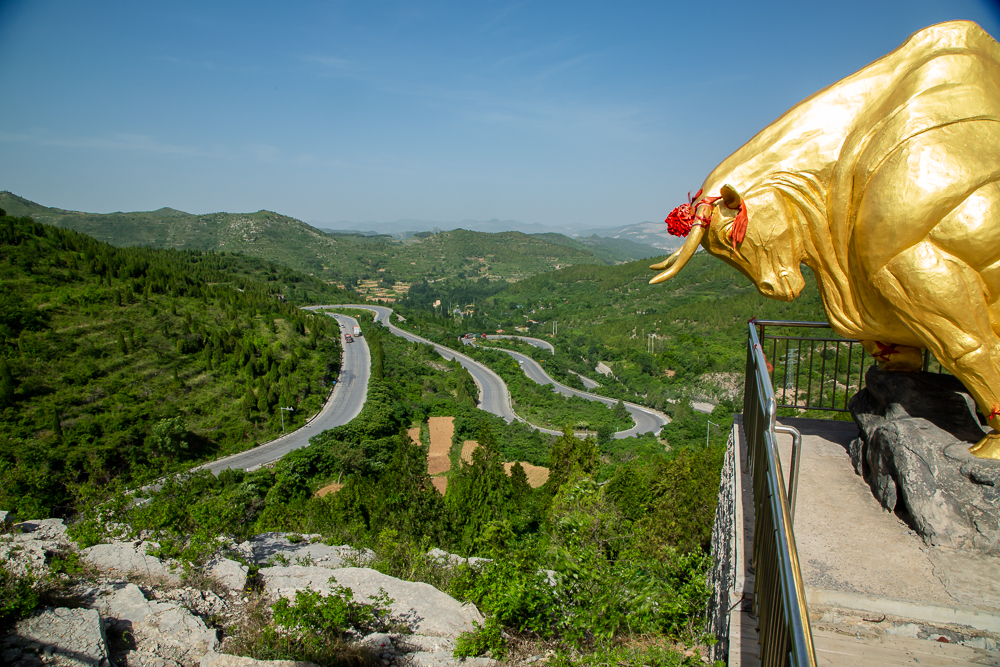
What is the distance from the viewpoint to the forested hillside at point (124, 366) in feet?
88.0

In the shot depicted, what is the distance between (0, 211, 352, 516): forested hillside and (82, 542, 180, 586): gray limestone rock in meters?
10.3

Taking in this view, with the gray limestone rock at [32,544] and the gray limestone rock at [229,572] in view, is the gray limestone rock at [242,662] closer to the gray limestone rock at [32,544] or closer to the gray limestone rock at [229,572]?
the gray limestone rock at [229,572]

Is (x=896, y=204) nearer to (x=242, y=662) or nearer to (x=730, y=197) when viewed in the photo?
(x=730, y=197)

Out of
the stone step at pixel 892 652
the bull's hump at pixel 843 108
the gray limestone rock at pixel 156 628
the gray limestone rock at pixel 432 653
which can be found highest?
the bull's hump at pixel 843 108

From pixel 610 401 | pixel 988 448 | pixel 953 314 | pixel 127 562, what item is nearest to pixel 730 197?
pixel 953 314

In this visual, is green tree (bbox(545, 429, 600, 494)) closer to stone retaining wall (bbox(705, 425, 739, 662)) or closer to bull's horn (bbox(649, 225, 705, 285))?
stone retaining wall (bbox(705, 425, 739, 662))

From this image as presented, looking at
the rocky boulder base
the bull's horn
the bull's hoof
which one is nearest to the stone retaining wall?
the bull's hoof

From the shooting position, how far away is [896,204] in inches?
193

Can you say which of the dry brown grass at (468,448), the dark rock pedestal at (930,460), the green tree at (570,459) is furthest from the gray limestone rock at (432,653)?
the dry brown grass at (468,448)

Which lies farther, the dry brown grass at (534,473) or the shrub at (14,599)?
the dry brown grass at (534,473)

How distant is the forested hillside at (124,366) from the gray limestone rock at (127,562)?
33.8 ft

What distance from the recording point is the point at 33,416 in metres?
27.8

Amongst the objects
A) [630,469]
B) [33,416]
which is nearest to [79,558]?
[630,469]

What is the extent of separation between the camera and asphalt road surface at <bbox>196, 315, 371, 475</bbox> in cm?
3177
